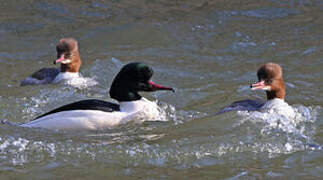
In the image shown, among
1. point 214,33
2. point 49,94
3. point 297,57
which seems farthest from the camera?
point 214,33

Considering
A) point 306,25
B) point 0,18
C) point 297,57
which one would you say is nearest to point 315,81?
point 297,57

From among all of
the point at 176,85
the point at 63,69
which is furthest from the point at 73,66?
the point at 176,85

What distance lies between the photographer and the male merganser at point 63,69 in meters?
11.4

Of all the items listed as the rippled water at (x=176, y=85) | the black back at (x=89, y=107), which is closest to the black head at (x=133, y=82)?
the black back at (x=89, y=107)

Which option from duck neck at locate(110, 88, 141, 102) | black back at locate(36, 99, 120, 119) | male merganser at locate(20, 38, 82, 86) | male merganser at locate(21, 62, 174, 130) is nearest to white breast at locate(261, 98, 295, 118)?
male merganser at locate(21, 62, 174, 130)

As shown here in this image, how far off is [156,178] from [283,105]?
8.83ft

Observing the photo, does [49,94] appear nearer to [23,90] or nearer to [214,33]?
[23,90]

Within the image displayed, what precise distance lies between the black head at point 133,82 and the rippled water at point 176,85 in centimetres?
42

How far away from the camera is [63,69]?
38.4ft

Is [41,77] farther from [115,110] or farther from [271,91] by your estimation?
[271,91]

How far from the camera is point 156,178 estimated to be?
703cm

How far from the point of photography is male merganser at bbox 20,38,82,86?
37.6 ft

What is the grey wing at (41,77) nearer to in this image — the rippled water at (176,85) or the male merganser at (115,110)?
the rippled water at (176,85)

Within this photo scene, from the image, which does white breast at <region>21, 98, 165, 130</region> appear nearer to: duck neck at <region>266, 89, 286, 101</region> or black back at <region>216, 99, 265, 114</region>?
black back at <region>216, 99, 265, 114</region>
